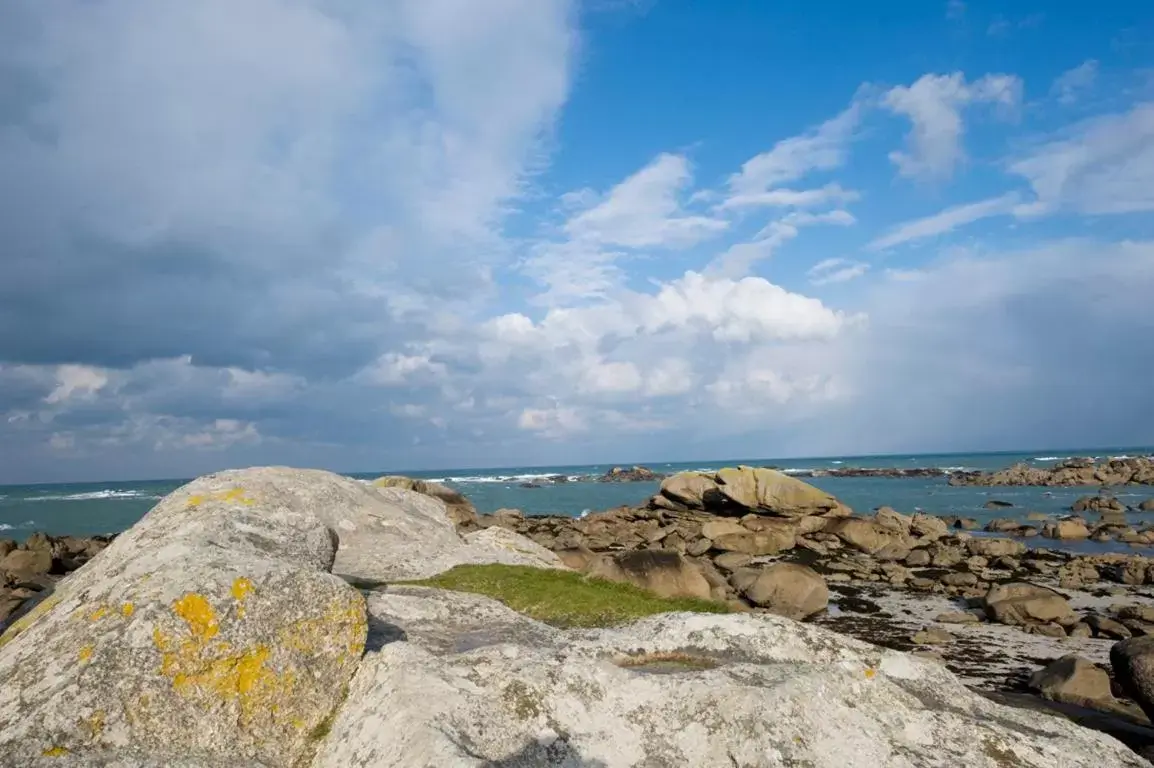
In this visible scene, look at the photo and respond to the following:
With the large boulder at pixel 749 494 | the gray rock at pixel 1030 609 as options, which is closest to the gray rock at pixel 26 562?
the large boulder at pixel 749 494

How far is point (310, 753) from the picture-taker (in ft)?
20.8

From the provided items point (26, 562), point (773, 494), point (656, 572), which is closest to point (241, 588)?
point (656, 572)

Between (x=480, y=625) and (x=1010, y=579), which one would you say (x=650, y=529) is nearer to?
(x=1010, y=579)

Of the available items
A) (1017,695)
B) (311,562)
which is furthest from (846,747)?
(1017,695)

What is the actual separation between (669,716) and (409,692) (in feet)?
7.59

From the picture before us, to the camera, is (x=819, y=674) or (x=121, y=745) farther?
(x=819, y=674)

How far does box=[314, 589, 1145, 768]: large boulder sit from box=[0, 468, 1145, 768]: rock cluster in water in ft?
0.06

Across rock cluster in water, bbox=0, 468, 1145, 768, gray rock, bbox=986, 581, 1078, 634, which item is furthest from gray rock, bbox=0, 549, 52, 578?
gray rock, bbox=986, 581, 1078, 634

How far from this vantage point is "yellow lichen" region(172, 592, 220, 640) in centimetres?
641

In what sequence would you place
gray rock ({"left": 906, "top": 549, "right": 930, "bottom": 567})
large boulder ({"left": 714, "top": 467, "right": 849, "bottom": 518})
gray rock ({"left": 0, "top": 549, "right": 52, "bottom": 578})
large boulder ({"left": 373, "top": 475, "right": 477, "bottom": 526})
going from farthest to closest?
large boulder ({"left": 714, "top": 467, "right": 849, "bottom": 518}) < gray rock ({"left": 906, "top": 549, "right": 930, "bottom": 567}) < large boulder ({"left": 373, "top": 475, "right": 477, "bottom": 526}) < gray rock ({"left": 0, "top": 549, "right": 52, "bottom": 578})

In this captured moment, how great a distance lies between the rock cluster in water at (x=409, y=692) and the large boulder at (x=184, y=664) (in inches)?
0.5

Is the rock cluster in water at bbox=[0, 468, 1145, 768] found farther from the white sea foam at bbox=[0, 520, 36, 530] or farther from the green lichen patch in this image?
the white sea foam at bbox=[0, 520, 36, 530]

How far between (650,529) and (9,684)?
46596 millimetres

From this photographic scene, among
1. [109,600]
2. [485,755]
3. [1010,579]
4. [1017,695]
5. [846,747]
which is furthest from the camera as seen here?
[1010,579]
